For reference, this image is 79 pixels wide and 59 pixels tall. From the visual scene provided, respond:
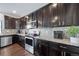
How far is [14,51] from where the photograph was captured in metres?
1.77

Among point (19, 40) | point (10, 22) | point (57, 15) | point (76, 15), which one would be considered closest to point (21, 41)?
point (19, 40)

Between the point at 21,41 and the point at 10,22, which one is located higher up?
the point at 10,22

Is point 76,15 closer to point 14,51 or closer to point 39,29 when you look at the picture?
point 39,29

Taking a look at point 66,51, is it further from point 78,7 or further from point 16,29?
point 16,29

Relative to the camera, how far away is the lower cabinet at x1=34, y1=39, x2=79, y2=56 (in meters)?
1.54

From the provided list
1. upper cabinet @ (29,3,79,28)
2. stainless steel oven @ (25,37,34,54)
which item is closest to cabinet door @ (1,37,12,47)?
stainless steel oven @ (25,37,34,54)

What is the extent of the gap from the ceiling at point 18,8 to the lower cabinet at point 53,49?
0.54 meters

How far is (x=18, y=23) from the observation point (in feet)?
5.92

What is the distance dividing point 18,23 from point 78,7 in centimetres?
100

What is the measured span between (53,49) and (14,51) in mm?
640

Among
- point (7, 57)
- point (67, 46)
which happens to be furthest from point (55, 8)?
point (7, 57)

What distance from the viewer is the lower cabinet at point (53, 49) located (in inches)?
60.6

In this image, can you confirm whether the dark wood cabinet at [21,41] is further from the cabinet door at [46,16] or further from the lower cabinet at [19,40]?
the cabinet door at [46,16]

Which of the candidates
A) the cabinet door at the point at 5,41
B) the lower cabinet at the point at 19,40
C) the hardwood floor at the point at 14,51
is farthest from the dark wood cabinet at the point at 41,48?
the cabinet door at the point at 5,41
